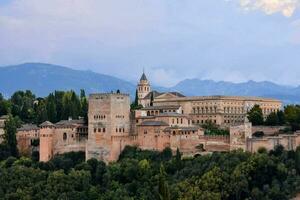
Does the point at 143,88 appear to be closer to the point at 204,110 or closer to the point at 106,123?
the point at 204,110

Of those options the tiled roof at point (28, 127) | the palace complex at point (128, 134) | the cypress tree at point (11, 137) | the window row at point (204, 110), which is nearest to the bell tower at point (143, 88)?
the window row at point (204, 110)

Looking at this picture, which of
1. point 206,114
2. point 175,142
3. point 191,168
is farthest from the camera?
point 206,114

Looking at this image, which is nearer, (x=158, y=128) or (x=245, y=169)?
(x=245, y=169)

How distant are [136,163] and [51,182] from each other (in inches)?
196

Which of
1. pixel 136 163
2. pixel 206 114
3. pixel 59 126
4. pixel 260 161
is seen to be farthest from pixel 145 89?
pixel 260 161

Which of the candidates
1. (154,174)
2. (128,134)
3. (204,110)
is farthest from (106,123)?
(204,110)

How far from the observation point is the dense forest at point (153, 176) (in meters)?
40.4

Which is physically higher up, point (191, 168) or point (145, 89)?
point (145, 89)

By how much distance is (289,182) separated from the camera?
4025 centimetres

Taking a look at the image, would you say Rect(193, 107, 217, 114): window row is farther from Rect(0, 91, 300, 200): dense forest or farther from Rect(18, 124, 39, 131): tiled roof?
Rect(18, 124, 39, 131): tiled roof

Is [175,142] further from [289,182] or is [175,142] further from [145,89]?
[145,89]

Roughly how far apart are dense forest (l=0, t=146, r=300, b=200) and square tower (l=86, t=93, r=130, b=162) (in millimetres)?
919

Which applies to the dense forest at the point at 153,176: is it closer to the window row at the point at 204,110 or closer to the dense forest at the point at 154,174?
the dense forest at the point at 154,174

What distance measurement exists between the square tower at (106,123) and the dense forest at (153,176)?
919 mm
